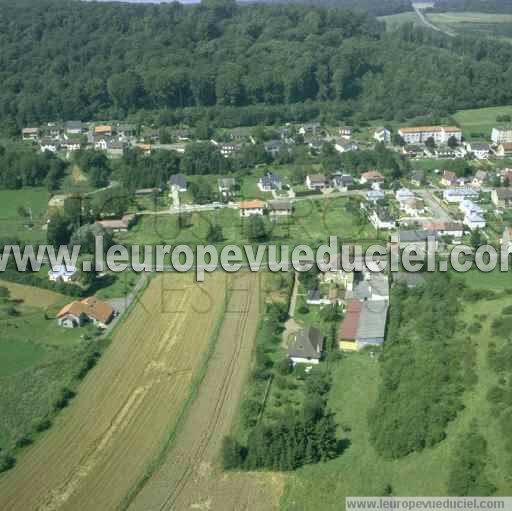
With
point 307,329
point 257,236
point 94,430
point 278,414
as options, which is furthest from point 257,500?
point 257,236

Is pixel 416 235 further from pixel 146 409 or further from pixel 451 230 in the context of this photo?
pixel 146 409

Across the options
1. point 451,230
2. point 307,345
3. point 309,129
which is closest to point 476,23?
point 309,129

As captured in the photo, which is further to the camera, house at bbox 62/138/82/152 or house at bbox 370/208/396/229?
house at bbox 62/138/82/152

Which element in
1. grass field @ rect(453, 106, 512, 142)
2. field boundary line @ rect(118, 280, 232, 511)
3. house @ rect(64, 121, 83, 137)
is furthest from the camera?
house @ rect(64, 121, 83, 137)

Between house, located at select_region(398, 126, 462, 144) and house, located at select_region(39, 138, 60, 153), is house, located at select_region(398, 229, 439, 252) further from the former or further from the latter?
house, located at select_region(39, 138, 60, 153)

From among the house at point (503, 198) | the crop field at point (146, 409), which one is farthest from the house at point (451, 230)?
the crop field at point (146, 409)

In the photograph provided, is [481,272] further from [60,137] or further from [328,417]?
[60,137]

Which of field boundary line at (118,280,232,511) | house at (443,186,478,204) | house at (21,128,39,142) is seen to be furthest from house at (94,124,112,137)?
field boundary line at (118,280,232,511)

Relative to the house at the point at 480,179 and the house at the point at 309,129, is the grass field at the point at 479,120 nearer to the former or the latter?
the house at the point at 480,179
